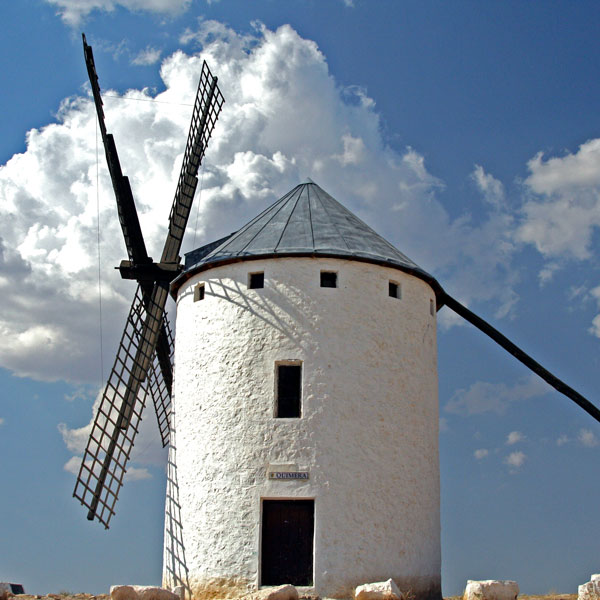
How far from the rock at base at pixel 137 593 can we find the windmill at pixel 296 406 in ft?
5.61

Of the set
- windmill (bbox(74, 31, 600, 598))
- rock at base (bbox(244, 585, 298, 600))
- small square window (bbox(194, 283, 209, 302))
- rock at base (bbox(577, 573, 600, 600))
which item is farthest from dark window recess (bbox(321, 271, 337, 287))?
rock at base (bbox(577, 573, 600, 600))

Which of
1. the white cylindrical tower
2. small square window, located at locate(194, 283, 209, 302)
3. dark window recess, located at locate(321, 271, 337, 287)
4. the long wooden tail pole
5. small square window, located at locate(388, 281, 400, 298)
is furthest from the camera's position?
the long wooden tail pole

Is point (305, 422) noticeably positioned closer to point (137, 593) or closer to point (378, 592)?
point (378, 592)

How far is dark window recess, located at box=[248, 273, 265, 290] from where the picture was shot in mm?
18078

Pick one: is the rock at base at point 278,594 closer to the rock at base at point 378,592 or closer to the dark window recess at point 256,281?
the rock at base at point 378,592

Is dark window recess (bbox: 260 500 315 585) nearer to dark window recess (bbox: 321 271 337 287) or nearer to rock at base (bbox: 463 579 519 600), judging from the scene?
rock at base (bbox: 463 579 519 600)

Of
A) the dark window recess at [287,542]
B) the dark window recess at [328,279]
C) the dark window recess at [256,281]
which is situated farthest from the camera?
the dark window recess at [256,281]

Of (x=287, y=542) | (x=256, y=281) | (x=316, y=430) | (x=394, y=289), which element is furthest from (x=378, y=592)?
(x=256, y=281)

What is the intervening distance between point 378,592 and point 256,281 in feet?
23.2

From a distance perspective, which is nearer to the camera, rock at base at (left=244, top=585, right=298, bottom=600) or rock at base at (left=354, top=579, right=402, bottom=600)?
rock at base at (left=354, top=579, right=402, bottom=600)

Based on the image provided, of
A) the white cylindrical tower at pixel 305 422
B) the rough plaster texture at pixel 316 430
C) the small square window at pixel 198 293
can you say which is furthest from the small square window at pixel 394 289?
the small square window at pixel 198 293

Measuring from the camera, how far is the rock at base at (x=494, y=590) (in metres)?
15.9

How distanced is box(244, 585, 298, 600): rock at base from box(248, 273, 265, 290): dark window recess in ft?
20.8

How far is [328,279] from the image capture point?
1798 centimetres
